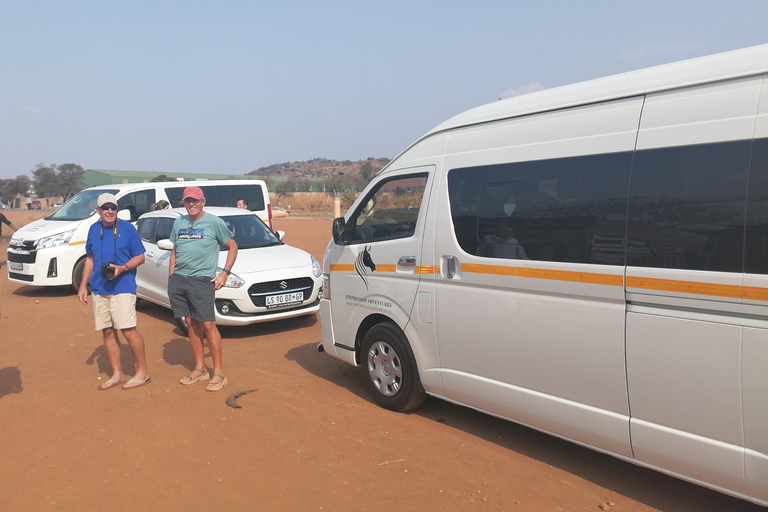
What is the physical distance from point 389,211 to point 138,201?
9091 mm

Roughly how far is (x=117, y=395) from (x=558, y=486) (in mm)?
4461

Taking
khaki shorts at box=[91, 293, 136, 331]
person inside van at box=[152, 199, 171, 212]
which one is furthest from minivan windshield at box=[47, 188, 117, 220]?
khaki shorts at box=[91, 293, 136, 331]

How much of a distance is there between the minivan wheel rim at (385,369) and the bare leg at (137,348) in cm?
251

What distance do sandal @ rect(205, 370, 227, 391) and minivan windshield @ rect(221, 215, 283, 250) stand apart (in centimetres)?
312

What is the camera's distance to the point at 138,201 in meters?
13.2

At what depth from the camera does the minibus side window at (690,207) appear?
133 inches

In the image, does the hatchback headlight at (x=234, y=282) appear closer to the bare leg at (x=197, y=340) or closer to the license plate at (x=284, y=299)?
the license plate at (x=284, y=299)

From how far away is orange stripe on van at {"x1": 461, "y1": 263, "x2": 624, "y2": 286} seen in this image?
12.8ft

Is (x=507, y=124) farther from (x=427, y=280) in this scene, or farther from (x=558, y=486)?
(x=558, y=486)

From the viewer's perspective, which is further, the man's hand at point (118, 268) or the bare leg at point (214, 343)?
the bare leg at point (214, 343)

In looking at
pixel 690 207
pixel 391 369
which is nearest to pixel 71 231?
pixel 391 369

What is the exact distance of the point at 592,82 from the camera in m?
4.25

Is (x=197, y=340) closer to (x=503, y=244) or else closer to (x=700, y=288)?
(x=503, y=244)

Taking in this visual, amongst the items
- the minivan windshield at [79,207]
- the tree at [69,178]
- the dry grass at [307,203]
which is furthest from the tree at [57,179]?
the minivan windshield at [79,207]
